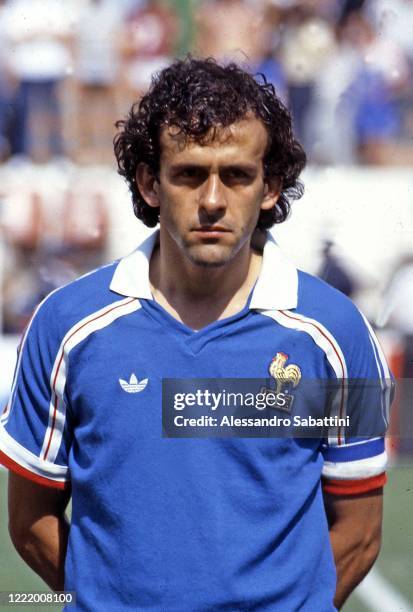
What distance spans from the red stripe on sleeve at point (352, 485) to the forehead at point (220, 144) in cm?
64

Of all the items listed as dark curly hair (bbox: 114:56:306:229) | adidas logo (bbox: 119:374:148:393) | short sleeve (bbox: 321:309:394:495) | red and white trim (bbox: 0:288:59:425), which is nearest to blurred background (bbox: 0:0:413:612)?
dark curly hair (bbox: 114:56:306:229)

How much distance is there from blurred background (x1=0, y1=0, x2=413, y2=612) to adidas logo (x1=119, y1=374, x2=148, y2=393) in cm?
405

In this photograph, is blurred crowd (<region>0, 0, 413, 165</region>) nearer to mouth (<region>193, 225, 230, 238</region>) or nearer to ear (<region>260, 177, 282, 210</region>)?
ear (<region>260, 177, 282, 210</region>)

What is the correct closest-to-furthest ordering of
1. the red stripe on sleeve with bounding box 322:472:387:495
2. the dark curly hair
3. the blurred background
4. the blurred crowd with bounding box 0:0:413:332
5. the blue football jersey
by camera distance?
the blue football jersey
the dark curly hair
the red stripe on sleeve with bounding box 322:472:387:495
the blurred background
the blurred crowd with bounding box 0:0:413:332

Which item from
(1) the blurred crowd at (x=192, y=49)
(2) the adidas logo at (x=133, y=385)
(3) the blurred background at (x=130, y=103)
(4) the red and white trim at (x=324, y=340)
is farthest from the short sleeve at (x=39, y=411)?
(1) the blurred crowd at (x=192, y=49)

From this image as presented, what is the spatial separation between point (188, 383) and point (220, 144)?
1.42ft

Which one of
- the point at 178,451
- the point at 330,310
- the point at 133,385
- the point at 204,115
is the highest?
the point at 204,115

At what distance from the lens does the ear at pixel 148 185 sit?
214 cm

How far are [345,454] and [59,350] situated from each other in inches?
22.7

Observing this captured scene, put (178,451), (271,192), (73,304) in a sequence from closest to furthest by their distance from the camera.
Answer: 1. (178,451)
2. (73,304)
3. (271,192)

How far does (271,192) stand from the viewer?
7.06ft

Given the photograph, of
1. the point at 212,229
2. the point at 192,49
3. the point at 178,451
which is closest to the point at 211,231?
the point at 212,229

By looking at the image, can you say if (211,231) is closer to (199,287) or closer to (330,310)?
(199,287)

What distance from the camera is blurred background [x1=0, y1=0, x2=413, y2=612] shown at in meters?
6.07
